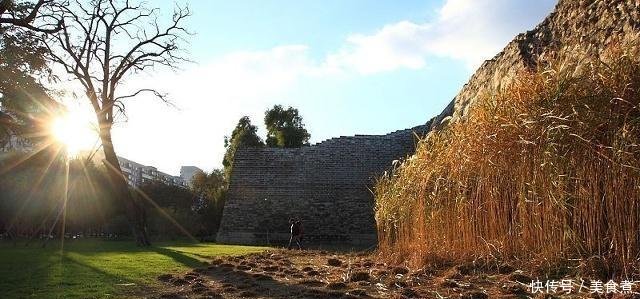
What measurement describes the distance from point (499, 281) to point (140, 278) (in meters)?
4.73

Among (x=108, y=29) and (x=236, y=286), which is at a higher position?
(x=108, y=29)

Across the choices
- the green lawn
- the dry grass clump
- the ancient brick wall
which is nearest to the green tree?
the green lawn

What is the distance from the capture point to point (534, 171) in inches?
186

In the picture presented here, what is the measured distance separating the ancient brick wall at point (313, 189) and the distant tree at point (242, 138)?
10.2 meters

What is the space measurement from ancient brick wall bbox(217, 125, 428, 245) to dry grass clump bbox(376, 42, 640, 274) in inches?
661

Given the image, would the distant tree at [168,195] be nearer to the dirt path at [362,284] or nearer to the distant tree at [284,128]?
the distant tree at [284,128]

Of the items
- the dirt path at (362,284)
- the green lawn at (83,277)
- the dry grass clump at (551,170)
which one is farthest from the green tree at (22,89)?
the dry grass clump at (551,170)

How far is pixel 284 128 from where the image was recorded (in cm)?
3666

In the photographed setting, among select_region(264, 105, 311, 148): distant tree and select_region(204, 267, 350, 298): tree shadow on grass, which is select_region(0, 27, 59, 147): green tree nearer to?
select_region(204, 267, 350, 298): tree shadow on grass

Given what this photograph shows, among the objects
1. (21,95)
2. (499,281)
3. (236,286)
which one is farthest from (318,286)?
(21,95)

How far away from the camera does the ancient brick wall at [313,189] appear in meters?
23.7

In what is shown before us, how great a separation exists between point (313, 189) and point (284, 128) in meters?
12.5

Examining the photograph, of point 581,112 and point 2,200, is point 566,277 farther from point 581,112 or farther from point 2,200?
point 2,200

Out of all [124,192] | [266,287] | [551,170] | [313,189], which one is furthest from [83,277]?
[313,189]
